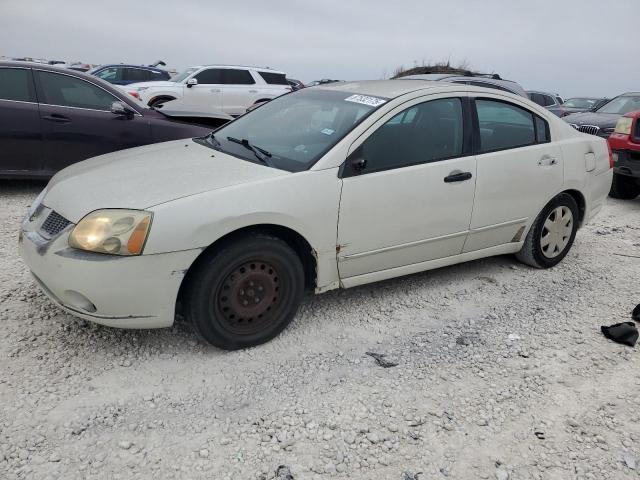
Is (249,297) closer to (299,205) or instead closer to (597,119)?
(299,205)

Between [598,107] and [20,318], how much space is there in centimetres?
1079

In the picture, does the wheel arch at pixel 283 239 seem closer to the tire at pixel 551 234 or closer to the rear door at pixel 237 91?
the tire at pixel 551 234

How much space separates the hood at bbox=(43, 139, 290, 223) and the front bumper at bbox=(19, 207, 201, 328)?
239 millimetres

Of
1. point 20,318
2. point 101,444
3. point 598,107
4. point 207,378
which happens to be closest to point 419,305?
point 207,378

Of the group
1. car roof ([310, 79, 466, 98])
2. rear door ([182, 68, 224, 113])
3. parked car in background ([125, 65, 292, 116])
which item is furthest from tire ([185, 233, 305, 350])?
rear door ([182, 68, 224, 113])

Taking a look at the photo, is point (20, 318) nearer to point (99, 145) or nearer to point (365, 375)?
point (365, 375)

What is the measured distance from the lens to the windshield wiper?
3361 mm

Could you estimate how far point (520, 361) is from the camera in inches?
127

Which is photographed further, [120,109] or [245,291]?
[120,109]

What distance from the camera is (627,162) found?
722 cm

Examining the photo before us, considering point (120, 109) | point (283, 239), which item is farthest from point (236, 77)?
point (283, 239)

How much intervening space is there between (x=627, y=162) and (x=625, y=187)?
669 mm

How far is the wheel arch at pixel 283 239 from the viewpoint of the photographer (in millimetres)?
2916

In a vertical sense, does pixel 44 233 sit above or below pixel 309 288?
above
